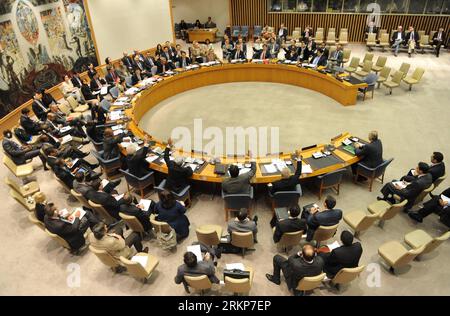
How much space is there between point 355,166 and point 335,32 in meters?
14.6

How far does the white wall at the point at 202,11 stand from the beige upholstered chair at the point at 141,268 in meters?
19.9

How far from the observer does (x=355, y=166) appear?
777 cm

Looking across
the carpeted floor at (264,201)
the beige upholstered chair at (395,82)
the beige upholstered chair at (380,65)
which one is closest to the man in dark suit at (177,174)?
the carpeted floor at (264,201)

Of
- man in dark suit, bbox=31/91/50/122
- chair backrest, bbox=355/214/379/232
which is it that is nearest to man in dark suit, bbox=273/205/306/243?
chair backrest, bbox=355/214/379/232

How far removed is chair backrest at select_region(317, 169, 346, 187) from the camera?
22.8 feet

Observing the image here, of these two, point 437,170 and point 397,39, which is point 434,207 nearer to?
point 437,170

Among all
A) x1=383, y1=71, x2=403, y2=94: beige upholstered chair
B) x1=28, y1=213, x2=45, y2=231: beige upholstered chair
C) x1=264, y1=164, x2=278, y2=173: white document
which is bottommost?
x1=28, y1=213, x2=45, y2=231: beige upholstered chair

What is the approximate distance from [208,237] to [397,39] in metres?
16.1

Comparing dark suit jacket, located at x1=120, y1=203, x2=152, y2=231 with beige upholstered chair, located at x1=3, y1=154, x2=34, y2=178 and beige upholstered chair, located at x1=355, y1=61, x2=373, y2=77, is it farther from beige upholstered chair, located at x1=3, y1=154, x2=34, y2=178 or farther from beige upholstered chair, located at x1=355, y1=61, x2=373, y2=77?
beige upholstered chair, located at x1=355, y1=61, x2=373, y2=77

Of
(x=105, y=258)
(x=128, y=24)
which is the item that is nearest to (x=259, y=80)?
(x=128, y=24)

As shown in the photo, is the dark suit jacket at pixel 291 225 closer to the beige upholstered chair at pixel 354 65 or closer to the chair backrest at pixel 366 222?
the chair backrest at pixel 366 222

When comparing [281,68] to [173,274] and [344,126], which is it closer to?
[344,126]

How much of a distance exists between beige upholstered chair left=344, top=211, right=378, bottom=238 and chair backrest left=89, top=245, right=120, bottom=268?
4.39 m

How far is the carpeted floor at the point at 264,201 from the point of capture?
5531 millimetres
